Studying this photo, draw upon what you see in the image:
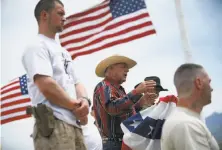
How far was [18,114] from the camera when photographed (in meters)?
8.26

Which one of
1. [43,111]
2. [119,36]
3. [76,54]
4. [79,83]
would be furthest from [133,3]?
[43,111]

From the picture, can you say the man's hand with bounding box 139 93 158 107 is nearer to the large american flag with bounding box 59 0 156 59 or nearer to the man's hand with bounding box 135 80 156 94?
the man's hand with bounding box 135 80 156 94

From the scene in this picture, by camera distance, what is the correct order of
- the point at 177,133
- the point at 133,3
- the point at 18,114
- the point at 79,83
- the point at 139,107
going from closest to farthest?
the point at 177,133 → the point at 79,83 → the point at 139,107 → the point at 133,3 → the point at 18,114

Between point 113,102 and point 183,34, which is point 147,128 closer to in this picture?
point 113,102

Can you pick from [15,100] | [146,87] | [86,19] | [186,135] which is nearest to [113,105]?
[146,87]

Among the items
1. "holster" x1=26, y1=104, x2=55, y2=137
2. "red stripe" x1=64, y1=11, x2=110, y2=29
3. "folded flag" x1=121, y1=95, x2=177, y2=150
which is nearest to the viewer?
"holster" x1=26, y1=104, x2=55, y2=137

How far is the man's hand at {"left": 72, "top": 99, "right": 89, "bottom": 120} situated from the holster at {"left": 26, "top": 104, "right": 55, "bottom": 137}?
171mm

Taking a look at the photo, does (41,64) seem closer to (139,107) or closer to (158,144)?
(158,144)

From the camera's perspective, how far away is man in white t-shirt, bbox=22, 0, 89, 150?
107 inches

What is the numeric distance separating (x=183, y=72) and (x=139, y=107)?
1263 mm

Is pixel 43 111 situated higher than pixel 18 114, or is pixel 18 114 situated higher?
pixel 43 111

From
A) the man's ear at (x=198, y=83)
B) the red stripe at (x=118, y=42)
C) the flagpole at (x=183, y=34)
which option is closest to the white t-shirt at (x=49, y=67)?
the man's ear at (x=198, y=83)

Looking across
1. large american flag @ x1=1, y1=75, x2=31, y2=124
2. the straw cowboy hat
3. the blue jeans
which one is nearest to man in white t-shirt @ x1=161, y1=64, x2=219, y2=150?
the blue jeans

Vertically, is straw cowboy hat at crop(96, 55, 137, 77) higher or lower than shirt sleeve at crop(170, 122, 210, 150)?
higher
